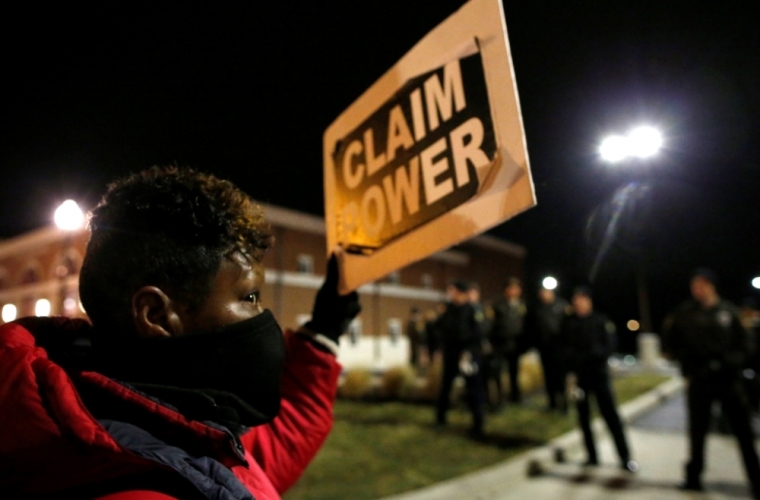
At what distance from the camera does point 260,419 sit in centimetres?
120

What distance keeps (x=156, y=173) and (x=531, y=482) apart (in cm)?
608

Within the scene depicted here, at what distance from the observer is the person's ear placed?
110cm

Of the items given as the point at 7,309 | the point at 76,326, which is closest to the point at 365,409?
the point at 76,326

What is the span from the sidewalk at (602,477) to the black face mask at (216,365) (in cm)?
439

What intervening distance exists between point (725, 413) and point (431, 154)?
211 inches

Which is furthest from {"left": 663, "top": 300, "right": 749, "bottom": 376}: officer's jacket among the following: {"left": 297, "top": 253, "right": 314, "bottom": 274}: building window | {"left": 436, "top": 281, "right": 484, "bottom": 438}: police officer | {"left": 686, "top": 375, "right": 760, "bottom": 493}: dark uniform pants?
{"left": 297, "top": 253, "right": 314, "bottom": 274}: building window

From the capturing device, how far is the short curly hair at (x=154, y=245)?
1110 mm

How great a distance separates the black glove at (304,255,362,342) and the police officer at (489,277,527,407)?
26.3 feet

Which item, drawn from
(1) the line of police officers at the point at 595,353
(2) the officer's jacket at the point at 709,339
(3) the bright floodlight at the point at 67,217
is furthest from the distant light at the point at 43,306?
(2) the officer's jacket at the point at 709,339

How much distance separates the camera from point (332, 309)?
1.97 m

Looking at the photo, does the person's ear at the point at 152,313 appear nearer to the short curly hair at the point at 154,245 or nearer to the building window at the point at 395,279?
the short curly hair at the point at 154,245

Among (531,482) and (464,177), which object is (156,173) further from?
(531,482)

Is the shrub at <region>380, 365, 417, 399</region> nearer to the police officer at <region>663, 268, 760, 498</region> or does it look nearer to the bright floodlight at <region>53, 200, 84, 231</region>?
the police officer at <region>663, 268, 760, 498</region>

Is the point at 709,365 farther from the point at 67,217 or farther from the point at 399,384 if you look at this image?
the point at 67,217
